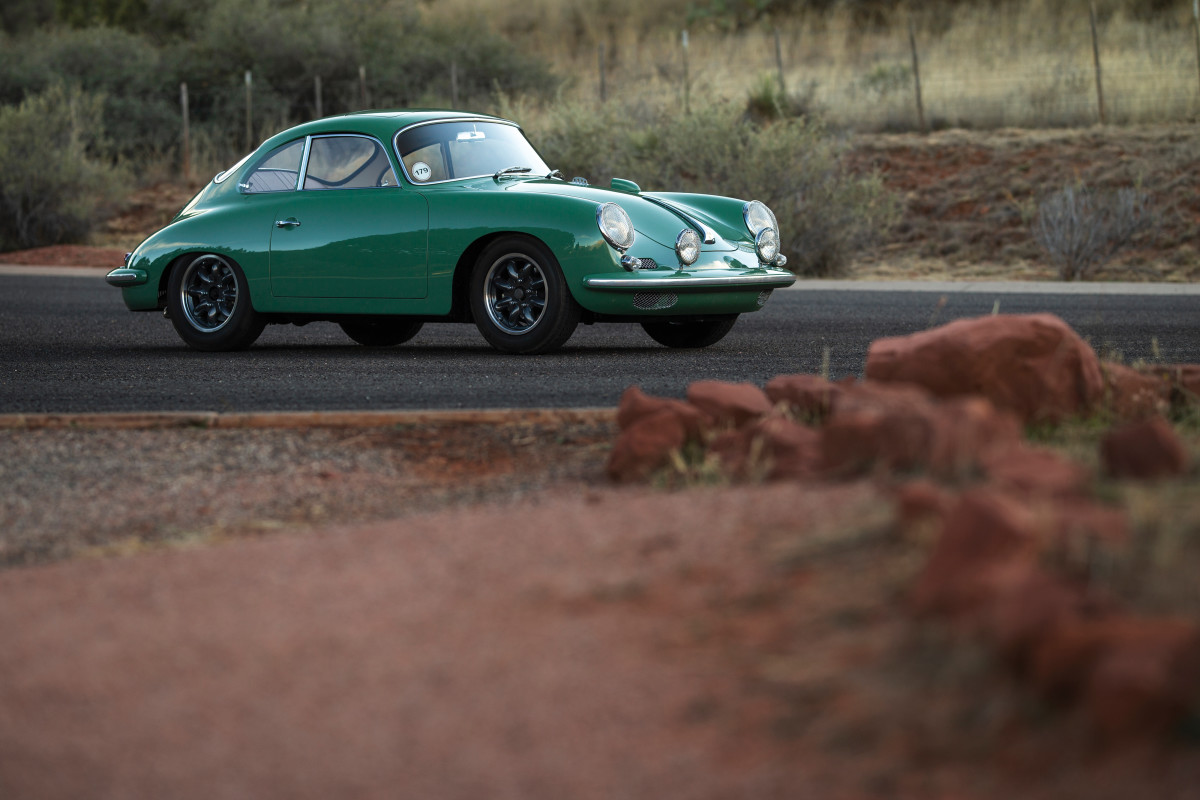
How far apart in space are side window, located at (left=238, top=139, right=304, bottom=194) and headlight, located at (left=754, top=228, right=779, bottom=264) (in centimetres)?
310

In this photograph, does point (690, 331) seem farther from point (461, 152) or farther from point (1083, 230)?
point (1083, 230)

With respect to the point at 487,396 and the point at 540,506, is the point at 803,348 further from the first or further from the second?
the point at 540,506

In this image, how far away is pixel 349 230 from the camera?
988 cm

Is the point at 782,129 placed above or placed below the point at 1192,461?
above

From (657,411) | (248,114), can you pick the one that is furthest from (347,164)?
(248,114)

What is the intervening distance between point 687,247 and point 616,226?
47cm

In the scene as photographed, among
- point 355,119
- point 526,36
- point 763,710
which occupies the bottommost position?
point 763,710

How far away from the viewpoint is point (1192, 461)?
4.25 metres

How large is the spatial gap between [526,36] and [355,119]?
3682 cm

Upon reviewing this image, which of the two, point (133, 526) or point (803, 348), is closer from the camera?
point (133, 526)

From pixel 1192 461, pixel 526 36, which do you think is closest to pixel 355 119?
pixel 1192 461

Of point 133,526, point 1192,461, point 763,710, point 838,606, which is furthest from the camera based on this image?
point 133,526

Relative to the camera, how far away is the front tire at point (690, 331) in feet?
34.7

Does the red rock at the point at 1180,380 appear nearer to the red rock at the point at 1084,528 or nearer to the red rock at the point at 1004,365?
the red rock at the point at 1004,365
